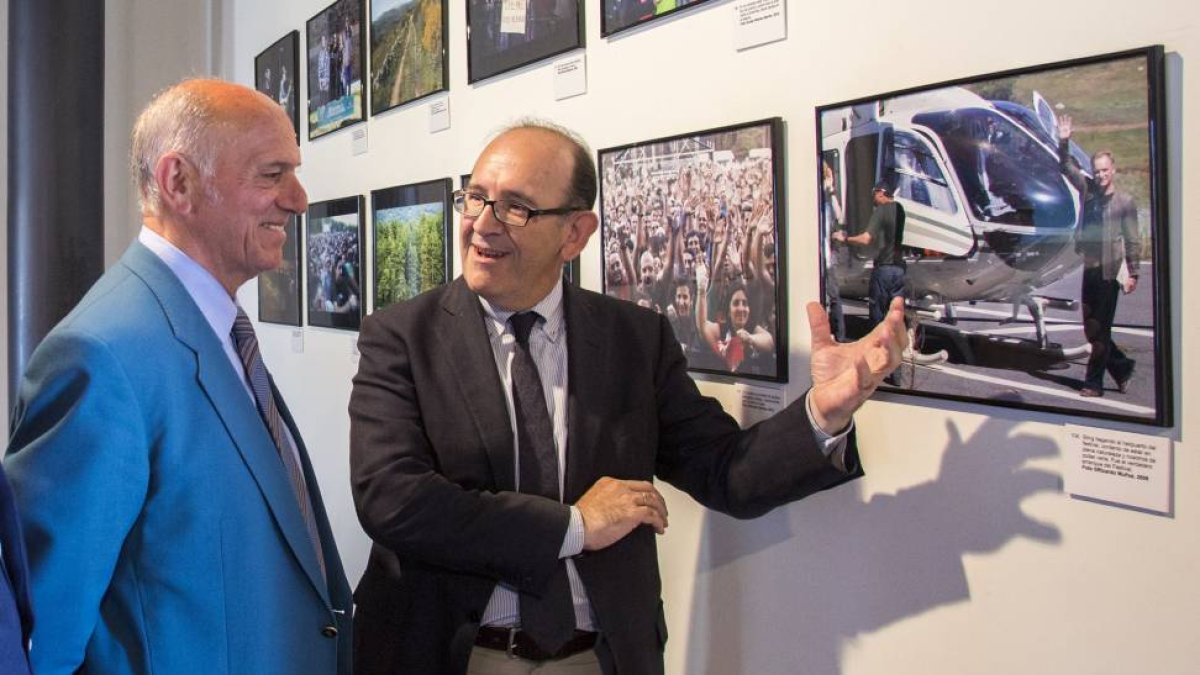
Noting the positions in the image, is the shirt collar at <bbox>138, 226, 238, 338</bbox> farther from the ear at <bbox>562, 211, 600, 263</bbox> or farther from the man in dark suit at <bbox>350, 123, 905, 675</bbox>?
the ear at <bbox>562, 211, 600, 263</bbox>

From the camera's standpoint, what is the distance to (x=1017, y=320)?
1.38 metres

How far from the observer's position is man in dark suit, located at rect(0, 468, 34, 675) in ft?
2.65

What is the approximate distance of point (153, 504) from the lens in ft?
4.00

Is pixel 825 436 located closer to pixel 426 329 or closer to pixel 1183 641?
pixel 1183 641

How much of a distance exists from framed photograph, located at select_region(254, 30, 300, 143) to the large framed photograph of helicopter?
296 cm

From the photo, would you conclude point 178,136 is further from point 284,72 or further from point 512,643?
point 284,72

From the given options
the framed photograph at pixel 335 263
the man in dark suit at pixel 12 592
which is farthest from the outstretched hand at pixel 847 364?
the framed photograph at pixel 335 263

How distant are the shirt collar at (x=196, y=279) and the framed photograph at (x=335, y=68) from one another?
2164 mm

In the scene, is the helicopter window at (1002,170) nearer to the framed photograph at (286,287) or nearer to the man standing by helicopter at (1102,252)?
the man standing by helicopter at (1102,252)

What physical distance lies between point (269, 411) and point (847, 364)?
102 centimetres

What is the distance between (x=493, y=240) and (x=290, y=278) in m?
2.76

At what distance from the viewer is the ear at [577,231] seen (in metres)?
1.78

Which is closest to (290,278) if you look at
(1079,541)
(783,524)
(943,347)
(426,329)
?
(426,329)

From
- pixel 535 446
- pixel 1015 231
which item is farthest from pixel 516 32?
pixel 1015 231
